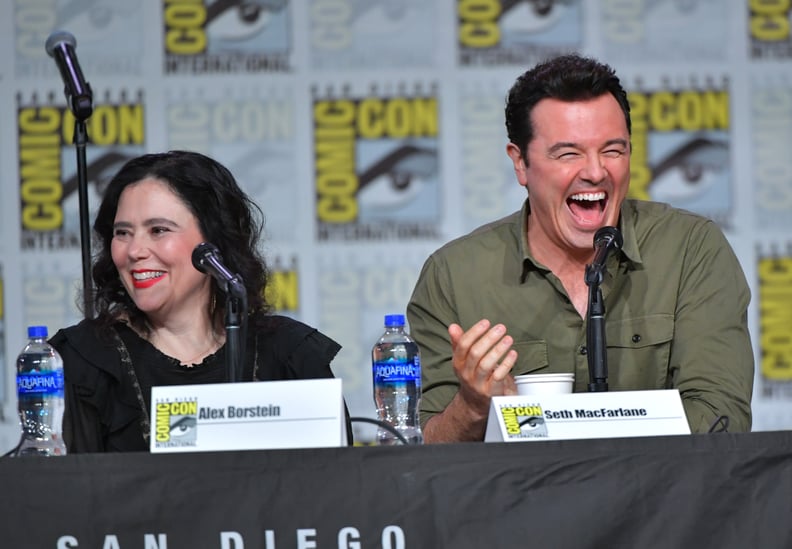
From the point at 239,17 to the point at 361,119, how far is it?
0.51 m

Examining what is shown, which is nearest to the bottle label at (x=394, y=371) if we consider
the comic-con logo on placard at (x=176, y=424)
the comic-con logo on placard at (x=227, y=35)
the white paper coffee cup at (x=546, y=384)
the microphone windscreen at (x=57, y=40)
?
the white paper coffee cup at (x=546, y=384)

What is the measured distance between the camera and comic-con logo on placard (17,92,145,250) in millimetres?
3791

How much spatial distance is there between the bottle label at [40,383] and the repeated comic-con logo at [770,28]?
2.65 metres

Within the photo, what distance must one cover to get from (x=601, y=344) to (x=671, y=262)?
0.67 meters

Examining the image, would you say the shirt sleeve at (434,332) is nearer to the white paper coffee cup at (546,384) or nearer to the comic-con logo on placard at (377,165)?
the white paper coffee cup at (546,384)

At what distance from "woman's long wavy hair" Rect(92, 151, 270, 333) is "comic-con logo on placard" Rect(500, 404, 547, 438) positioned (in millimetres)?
1051

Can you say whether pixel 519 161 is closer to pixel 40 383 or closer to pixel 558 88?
pixel 558 88

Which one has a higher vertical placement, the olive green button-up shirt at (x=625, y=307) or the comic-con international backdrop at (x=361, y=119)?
the comic-con international backdrop at (x=361, y=119)

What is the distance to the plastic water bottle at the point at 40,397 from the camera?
1.99 m

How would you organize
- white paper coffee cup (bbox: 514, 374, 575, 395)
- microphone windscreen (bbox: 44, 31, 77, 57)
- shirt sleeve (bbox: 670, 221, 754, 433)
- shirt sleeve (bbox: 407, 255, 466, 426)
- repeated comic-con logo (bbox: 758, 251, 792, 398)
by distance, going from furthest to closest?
repeated comic-con logo (bbox: 758, 251, 792, 398) < microphone windscreen (bbox: 44, 31, 77, 57) < shirt sleeve (bbox: 407, 255, 466, 426) < shirt sleeve (bbox: 670, 221, 754, 433) < white paper coffee cup (bbox: 514, 374, 575, 395)

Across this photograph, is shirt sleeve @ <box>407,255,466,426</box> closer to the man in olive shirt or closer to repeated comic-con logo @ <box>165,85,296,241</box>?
the man in olive shirt

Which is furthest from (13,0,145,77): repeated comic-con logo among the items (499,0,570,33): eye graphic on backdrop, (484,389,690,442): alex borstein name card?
(484,389,690,442): alex borstein name card

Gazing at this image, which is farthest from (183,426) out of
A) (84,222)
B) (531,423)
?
(84,222)

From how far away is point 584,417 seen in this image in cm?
174
